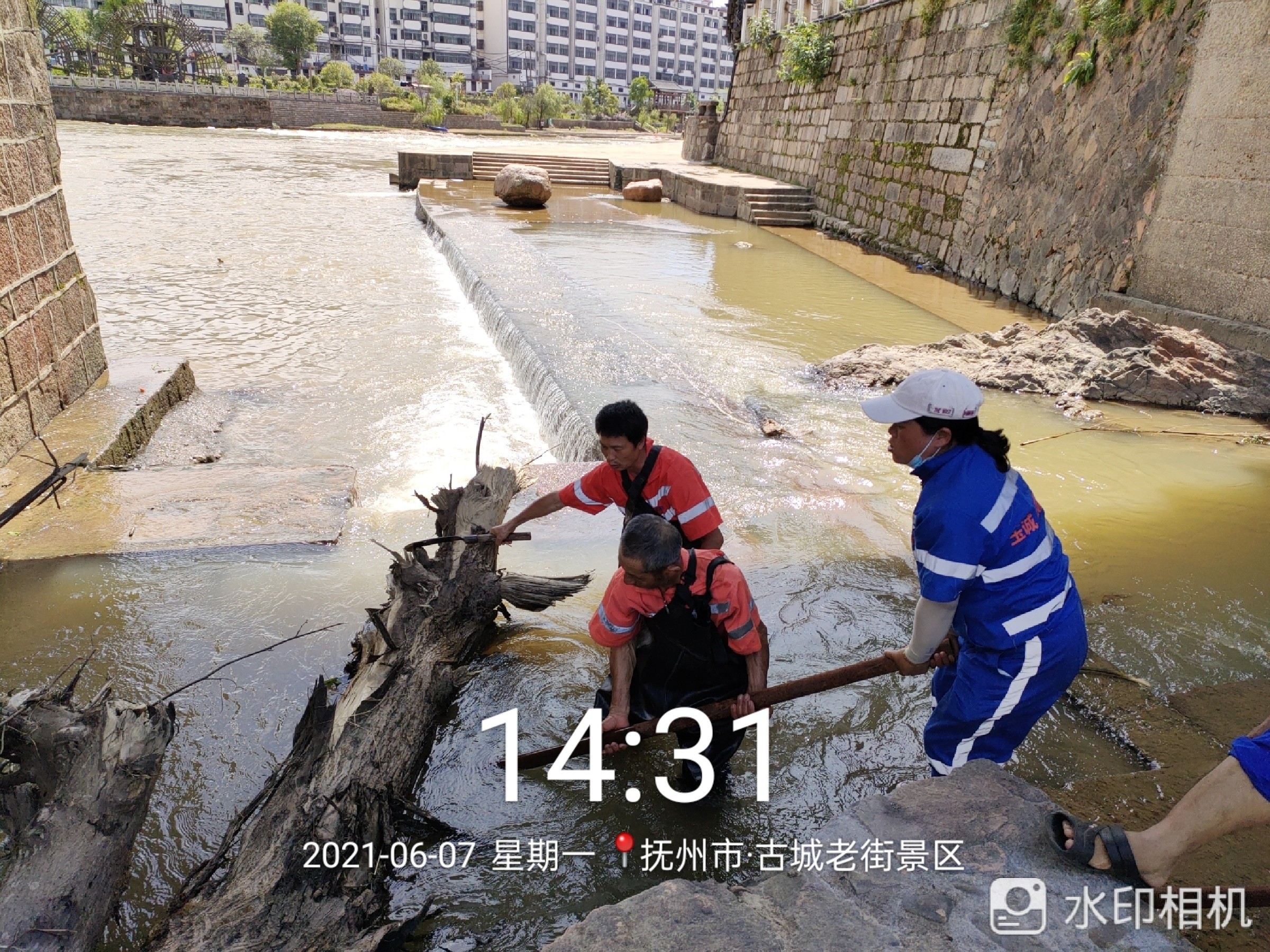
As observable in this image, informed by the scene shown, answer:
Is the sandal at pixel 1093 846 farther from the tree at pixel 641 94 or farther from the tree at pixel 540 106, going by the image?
the tree at pixel 641 94

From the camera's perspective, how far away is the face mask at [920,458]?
2215 mm

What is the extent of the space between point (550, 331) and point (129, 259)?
7916mm

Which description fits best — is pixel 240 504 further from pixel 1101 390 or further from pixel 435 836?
pixel 1101 390

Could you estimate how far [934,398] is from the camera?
2166 mm

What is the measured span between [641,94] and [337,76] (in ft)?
71.3

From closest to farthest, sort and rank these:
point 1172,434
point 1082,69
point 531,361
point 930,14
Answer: point 1172,434 → point 531,361 → point 1082,69 → point 930,14

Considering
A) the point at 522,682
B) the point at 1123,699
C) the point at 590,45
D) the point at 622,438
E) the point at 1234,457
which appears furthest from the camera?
the point at 590,45

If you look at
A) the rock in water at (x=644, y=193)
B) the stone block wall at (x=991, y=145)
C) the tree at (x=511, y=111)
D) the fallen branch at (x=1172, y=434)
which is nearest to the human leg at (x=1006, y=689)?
the fallen branch at (x=1172, y=434)

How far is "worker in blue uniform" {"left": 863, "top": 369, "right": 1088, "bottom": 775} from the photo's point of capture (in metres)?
2.16

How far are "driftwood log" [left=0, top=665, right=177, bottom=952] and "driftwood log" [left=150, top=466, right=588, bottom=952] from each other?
19cm

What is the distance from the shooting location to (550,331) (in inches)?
336

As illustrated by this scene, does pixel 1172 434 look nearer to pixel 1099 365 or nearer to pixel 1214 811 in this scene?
pixel 1099 365

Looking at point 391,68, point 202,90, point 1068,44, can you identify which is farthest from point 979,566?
point 391,68

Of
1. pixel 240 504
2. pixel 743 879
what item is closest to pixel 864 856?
pixel 743 879
